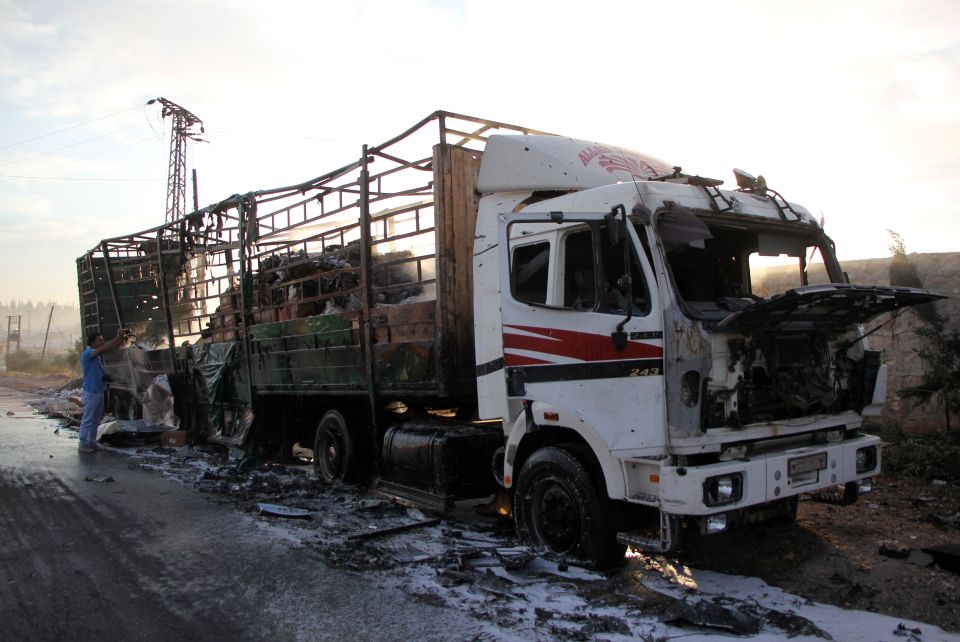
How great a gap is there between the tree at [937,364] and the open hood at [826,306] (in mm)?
3317

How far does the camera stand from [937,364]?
7125mm

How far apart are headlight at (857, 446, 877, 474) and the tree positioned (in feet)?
9.09

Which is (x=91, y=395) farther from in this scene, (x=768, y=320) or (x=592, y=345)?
(x=768, y=320)

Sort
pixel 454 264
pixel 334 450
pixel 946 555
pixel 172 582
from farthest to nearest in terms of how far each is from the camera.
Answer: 1. pixel 334 450
2. pixel 454 264
3. pixel 172 582
4. pixel 946 555

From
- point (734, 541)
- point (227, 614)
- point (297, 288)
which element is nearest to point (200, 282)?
point (297, 288)

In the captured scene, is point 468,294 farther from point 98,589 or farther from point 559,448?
point 98,589

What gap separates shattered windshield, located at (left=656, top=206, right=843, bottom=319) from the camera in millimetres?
4230

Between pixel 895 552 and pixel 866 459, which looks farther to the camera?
pixel 866 459

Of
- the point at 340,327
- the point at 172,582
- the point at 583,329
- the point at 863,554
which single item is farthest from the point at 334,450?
the point at 863,554

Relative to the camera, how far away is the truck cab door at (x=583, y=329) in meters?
4.11

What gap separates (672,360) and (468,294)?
8.15ft

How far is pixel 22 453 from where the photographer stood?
32.2ft

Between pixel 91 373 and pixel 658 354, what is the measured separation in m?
9.65

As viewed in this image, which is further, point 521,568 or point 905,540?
point 905,540
